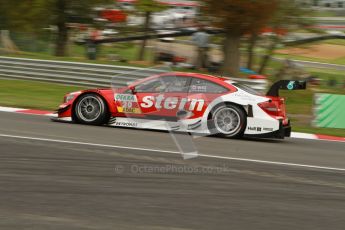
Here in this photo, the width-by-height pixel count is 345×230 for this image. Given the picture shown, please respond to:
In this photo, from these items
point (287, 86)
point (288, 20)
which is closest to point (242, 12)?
point (288, 20)

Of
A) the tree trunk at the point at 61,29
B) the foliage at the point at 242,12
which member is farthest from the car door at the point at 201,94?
the tree trunk at the point at 61,29

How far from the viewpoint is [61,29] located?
23031mm

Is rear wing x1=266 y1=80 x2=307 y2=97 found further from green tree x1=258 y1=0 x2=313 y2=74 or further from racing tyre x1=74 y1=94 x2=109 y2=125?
green tree x1=258 y1=0 x2=313 y2=74

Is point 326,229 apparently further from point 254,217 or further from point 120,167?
point 120,167

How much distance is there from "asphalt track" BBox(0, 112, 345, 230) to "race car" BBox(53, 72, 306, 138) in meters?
0.51

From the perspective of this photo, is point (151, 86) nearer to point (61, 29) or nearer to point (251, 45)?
point (251, 45)

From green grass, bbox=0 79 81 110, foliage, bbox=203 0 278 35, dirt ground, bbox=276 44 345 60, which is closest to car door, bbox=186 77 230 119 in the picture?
green grass, bbox=0 79 81 110

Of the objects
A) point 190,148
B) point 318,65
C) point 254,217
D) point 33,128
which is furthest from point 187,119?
point 318,65

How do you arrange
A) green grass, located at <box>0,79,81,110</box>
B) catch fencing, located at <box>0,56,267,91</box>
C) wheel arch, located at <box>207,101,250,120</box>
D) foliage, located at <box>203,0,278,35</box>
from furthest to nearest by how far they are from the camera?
catch fencing, located at <box>0,56,267,91</box> < foliage, located at <box>203,0,278,35</box> < green grass, located at <box>0,79,81,110</box> < wheel arch, located at <box>207,101,250,120</box>

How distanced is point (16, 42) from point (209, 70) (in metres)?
11.3

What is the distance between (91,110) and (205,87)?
204cm

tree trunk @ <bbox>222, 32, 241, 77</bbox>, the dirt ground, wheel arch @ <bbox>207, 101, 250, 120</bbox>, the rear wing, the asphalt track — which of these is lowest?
the asphalt track

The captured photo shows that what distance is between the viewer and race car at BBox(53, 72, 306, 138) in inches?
430

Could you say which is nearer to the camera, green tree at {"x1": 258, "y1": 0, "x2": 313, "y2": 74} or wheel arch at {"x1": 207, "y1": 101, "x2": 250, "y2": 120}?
wheel arch at {"x1": 207, "y1": 101, "x2": 250, "y2": 120}
